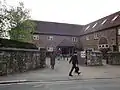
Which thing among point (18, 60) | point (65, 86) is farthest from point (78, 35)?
point (65, 86)

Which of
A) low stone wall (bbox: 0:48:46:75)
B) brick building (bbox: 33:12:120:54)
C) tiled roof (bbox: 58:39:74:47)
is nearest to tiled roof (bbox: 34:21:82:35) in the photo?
brick building (bbox: 33:12:120:54)

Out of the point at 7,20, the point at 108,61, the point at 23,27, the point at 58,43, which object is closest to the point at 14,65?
the point at 108,61

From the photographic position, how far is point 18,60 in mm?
18750

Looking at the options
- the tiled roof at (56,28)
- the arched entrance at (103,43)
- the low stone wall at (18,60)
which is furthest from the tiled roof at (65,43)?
the low stone wall at (18,60)

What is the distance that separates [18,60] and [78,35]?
4436 cm

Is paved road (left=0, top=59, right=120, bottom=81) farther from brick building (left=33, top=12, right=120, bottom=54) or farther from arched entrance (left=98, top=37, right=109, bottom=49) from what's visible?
arched entrance (left=98, top=37, right=109, bottom=49)

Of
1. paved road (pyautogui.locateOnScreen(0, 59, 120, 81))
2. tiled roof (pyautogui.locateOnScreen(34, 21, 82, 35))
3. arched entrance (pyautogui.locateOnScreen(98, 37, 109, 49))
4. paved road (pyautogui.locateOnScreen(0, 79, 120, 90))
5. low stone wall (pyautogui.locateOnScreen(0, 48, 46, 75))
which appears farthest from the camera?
tiled roof (pyautogui.locateOnScreen(34, 21, 82, 35))

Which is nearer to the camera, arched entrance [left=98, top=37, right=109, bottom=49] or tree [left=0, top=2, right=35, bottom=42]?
tree [left=0, top=2, right=35, bottom=42]

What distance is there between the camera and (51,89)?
10.4m

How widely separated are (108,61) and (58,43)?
30.3 meters

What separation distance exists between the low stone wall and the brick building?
24845mm

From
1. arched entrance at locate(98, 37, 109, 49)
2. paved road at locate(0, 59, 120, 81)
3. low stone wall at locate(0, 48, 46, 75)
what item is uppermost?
arched entrance at locate(98, 37, 109, 49)

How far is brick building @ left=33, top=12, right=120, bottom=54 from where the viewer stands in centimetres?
4606

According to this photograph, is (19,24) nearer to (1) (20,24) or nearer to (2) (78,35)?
(1) (20,24)
